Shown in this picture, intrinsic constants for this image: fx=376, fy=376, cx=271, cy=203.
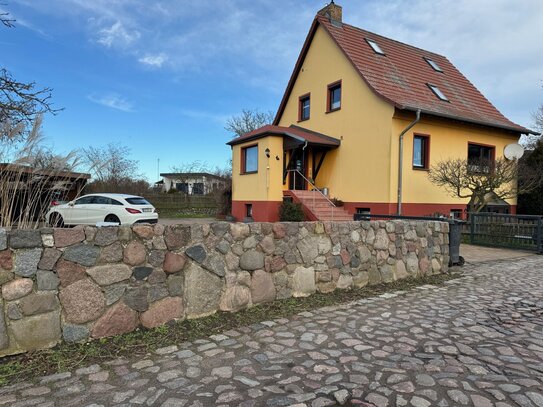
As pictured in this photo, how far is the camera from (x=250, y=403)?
2.62m

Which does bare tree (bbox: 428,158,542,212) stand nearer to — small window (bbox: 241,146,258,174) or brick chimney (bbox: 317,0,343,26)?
small window (bbox: 241,146,258,174)

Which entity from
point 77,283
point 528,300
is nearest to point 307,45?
point 528,300

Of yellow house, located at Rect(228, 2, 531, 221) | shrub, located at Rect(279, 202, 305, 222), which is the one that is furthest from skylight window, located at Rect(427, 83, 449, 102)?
shrub, located at Rect(279, 202, 305, 222)

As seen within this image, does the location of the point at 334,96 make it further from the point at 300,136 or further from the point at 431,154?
the point at 431,154

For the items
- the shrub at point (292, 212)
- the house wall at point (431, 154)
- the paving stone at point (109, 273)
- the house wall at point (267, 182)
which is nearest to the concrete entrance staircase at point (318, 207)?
the shrub at point (292, 212)

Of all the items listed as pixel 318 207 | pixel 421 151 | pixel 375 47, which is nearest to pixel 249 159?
pixel 318 207

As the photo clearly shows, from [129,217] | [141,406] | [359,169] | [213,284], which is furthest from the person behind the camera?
[359,169]

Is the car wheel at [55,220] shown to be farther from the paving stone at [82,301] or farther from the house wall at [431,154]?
the house wall at [431,154]

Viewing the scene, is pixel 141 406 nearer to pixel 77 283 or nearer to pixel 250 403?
pixel 250 403

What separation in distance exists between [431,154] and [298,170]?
5444mm

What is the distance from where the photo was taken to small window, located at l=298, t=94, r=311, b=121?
18.4 m

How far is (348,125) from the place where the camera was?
15.6 meters

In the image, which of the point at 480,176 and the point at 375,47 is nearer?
the point at 480,176

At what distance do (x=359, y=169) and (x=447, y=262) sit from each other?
8079mm
